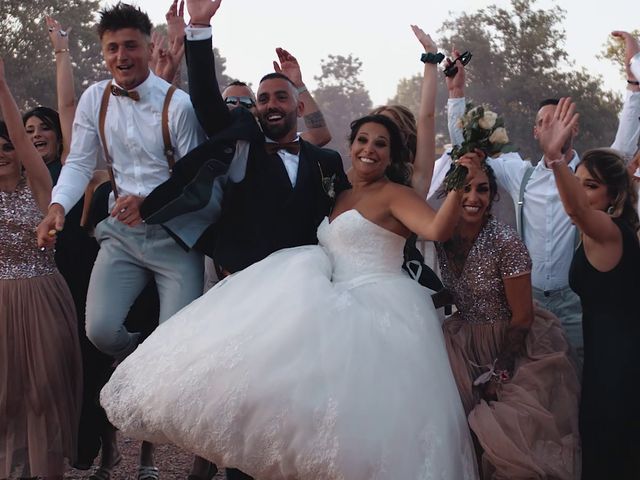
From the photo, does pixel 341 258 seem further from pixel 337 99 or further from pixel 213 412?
pixel 337 99

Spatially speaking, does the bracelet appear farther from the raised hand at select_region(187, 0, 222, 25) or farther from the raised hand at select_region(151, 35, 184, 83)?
the raised hand at select_region(151, 35, 184, 83)

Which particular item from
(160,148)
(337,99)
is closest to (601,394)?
(160,148)

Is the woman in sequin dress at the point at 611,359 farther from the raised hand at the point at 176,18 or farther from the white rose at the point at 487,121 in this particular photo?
the raised hand at the point at 176,18

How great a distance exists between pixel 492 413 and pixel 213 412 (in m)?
1.47

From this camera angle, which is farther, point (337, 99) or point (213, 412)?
point (337, 99)

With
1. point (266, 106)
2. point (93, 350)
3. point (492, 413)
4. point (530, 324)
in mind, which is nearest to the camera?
point (492, 413)

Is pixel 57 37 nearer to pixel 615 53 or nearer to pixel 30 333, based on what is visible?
pixel 30 333

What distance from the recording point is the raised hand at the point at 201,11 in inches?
204

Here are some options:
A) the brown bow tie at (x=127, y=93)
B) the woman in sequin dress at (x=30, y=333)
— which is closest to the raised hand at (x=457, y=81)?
the brown bow tie at (x=127, y=93)

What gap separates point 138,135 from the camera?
5.47 meters

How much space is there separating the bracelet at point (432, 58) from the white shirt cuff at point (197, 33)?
141 centimetres

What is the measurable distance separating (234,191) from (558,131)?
1.93 meters

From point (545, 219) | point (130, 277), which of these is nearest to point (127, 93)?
point (130, 277)

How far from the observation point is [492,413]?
15.5 feet
